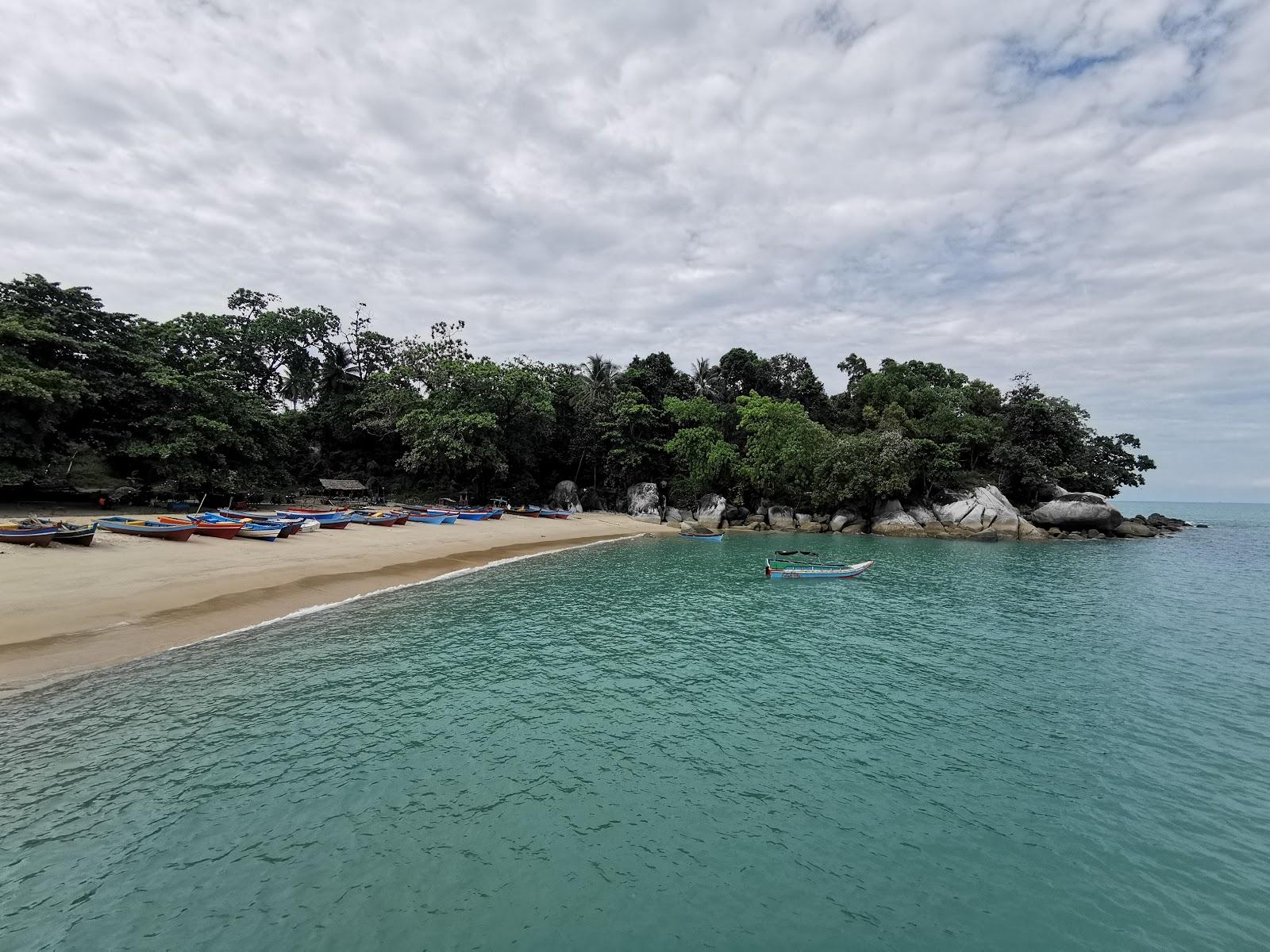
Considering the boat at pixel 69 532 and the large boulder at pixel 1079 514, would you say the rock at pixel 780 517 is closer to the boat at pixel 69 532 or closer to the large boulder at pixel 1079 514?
the large boulder at pixel 1079 514

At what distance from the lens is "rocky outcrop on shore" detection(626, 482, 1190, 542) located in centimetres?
4850

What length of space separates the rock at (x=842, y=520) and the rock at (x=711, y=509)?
1042cm

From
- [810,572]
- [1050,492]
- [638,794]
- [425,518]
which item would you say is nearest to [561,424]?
[425,518]

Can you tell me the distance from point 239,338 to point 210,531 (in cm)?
3548

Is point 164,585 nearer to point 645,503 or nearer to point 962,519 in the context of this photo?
point 645,503

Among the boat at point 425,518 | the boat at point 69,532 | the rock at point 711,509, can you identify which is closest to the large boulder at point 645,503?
the rock at point 711,509

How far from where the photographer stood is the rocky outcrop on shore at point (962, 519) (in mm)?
48500

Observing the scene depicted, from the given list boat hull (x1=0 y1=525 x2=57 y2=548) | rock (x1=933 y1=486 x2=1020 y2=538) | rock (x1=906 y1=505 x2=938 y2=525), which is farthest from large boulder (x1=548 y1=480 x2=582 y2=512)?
boat hull (x1=0 y1=525 x2=57 y2=548)

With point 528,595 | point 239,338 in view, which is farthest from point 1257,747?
point 239,338

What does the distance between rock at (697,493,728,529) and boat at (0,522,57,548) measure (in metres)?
45.1

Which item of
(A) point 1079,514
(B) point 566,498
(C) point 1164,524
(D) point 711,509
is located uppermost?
(A) point 1079,514

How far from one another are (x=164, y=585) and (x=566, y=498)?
42.5 metres

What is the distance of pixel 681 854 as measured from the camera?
22.7 ft

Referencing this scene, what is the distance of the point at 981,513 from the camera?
161 feet
